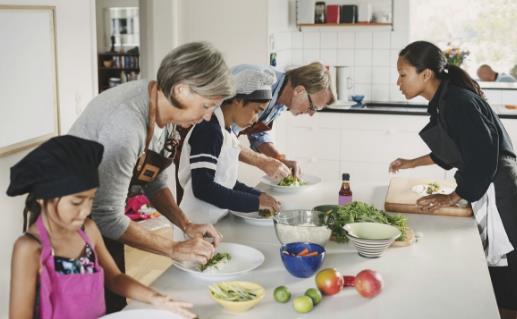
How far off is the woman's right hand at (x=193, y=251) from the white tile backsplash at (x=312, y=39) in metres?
4.02

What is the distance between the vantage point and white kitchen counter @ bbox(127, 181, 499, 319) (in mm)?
1802

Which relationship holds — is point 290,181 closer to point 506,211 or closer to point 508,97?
point 506,211

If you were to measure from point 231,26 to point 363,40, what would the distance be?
1.29 metres

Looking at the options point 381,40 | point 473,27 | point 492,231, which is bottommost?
point 492,231

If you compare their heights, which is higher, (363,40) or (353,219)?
(363,40)

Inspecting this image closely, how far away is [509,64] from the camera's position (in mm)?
5684

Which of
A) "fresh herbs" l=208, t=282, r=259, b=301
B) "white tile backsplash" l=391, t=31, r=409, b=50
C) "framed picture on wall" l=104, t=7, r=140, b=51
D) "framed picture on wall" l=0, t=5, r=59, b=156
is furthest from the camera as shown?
"framed picture on wall" l=104, t=7, r=140, b=51

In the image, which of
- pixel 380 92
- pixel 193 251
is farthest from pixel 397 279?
pixel 380 92

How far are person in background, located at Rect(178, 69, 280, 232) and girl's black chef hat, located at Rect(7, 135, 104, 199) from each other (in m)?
0.95

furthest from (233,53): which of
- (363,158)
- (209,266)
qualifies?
(209,266)

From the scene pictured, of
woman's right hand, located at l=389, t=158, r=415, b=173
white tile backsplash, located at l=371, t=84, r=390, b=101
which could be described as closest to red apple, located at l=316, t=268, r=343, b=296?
woman's right hand, located at l=389, t=158, r=415, b=173

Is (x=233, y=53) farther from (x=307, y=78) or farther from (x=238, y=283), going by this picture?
(x=238, y=283)

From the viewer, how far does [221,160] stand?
8.89 ft

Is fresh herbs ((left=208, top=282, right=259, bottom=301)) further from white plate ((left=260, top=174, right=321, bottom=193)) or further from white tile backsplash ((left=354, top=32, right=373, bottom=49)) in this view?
white tile backsplash ((left=354, top=32, right=373, bottom=49))
